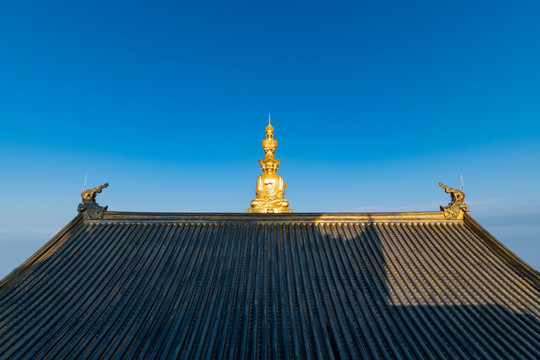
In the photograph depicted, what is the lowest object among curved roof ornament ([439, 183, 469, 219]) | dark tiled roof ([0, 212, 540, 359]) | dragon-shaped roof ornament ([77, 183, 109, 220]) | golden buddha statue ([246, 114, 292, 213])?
dark tiled roof ([0, 212, 540, 359])

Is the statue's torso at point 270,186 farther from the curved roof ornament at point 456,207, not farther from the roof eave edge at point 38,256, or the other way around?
the roof eave edge at point 38,256

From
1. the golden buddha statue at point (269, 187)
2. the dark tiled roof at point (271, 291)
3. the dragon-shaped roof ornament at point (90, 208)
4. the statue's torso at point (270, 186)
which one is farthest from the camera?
the statue's torso at point (270, 186)

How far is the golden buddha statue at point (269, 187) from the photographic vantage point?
1525cm

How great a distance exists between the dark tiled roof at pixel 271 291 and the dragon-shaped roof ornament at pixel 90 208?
0.31 meters

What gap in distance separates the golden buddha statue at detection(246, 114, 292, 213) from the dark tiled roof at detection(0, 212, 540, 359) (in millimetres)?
3826

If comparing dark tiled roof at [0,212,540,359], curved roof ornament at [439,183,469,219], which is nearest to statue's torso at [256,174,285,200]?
dark tiled roof at [0,212,540,359]

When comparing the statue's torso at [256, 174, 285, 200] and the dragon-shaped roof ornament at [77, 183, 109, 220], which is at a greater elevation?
the statue's torso at [256, 174, 285, 200]

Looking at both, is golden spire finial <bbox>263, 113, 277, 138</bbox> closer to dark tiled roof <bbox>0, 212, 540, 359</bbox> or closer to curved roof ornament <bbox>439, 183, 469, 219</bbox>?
dark tiled roof <bbox>0, 212, 540, 359</bbox>

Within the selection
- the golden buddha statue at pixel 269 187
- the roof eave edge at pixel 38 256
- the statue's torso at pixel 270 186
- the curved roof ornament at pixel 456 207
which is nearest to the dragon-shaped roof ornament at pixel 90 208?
the roof eave edge at pixel 38 256

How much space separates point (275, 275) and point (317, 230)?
9.73ft

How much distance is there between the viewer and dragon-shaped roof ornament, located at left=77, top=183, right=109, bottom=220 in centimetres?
1169

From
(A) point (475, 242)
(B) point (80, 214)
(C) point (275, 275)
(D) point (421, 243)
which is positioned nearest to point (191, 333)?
(C) point (275, 275)

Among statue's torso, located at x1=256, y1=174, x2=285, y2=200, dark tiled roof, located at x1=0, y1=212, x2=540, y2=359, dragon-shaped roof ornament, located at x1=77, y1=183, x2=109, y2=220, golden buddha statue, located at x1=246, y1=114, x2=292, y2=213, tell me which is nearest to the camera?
dark tiled roof, located at x1=0, y1=212, x2=540, y2=359

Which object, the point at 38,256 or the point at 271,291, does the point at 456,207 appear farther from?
the point at 38,256
